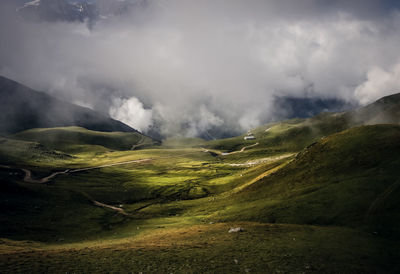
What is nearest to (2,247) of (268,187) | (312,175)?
(268,187)

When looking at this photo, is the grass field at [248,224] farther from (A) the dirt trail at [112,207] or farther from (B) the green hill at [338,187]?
(A) the dirt trail at [112,207]

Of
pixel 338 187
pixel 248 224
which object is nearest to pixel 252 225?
pixel 248 224

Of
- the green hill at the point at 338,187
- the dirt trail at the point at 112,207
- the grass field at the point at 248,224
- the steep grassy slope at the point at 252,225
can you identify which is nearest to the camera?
the grass field at the point at 248,224

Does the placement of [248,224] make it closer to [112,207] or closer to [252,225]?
[252,225]

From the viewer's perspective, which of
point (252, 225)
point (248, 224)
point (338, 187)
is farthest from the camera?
point (338, 187)

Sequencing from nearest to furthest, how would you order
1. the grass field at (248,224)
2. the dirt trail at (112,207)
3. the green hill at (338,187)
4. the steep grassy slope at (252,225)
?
the grass field at (248,224), the steep grassy slope at (252,225), the green hill at (338,187), the dirt trail at (112,207)

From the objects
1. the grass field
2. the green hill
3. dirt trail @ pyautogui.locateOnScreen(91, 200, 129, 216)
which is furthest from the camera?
dirt trail @ pyautogui.locateOnScreen(91, 200, 129, 216)

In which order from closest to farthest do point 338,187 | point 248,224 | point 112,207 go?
1. point 248,224
2. point 338,187
3. point 112,207

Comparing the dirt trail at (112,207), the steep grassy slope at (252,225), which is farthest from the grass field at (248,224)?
the dirt trail at (112,207)

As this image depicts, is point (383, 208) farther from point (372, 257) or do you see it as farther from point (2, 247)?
point (2, 247)

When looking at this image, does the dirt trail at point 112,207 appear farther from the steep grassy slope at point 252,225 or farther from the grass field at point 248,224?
the steep grassy slope at point 252,225

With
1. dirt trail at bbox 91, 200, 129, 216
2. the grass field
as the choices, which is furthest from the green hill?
dirt trail at bbox 91, 200, 129, 216

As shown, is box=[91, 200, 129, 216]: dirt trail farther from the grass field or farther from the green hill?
the green hill

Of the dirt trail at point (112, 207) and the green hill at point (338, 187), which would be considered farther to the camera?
the dirt trail at point (112, 207)
